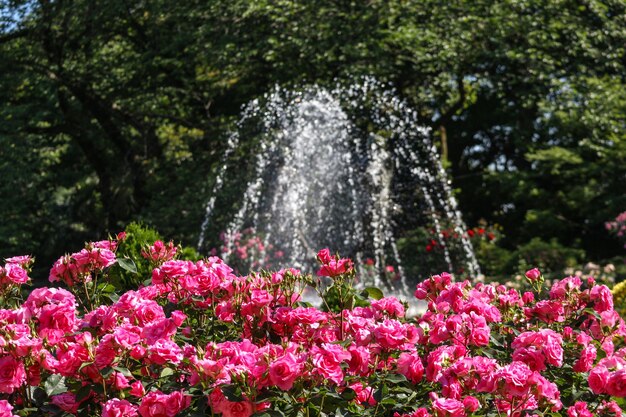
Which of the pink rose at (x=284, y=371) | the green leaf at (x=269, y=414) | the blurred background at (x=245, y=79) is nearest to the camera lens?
the pink rose at (x=284, y=371)

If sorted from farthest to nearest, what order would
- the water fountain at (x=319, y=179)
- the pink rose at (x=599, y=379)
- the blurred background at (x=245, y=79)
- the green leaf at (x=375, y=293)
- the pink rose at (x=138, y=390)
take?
the blurred background at (x=245, y=79) → the water fountain at (x=319, y=179) → the green leaf at (x=375, y=293) → the pink rose at (x=599, y=379) → the pink rose at (x=138, y=390)

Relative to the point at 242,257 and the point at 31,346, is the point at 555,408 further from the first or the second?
the point at 242,257

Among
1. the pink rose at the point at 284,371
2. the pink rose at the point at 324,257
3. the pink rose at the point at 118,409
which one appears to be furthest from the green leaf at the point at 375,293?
the pink rose at the point at 118,409

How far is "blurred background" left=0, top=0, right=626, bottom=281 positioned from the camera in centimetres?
1242

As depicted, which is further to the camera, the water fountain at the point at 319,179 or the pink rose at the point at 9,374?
the water fountain at the point at 319,179

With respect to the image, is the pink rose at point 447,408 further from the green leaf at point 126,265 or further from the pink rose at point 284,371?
the green leaf at point 126,265

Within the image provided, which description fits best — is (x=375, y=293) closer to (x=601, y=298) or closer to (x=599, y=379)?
(x=601, y=298)

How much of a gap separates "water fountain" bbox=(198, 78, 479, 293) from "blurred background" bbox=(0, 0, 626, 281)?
25 centimetres

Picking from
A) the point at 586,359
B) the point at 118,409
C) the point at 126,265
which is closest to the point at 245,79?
the point at 126,265

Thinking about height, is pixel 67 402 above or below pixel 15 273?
below

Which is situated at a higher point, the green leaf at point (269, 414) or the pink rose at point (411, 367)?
the green leaf at point (269, 414)

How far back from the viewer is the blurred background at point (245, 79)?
12.4 m

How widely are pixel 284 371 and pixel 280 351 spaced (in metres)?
0.21

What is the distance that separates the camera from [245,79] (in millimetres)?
13625
